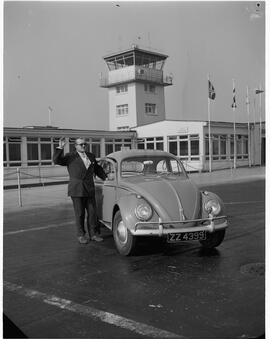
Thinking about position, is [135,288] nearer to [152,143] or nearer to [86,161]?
[152,143]

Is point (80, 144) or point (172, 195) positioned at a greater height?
point (80, 144)

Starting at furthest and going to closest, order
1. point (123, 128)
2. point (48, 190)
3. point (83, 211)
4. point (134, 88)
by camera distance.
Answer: point (48, 190), point (83, 211), point (134, 88), point (123, 128)

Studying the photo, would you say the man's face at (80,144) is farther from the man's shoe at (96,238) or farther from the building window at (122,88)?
the man's shoe at (96,238)

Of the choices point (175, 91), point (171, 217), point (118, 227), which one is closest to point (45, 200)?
point (118, 227)

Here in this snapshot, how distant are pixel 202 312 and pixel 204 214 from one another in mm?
1855

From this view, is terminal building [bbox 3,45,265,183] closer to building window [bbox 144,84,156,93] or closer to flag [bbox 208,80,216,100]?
building window [bbox 144,84,156,93]

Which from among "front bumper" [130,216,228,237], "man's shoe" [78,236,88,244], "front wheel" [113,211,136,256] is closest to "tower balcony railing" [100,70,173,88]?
"front bumper" [130,216,228,237]

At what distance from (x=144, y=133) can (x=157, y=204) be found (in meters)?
0.94

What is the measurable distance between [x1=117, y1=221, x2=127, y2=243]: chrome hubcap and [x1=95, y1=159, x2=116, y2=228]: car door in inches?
15.0

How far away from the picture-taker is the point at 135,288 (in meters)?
4.08

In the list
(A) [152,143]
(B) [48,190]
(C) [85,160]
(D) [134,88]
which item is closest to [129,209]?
(A) [152,143]

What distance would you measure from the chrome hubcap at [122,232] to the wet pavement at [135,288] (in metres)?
0.23

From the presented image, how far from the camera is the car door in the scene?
19.2 feet

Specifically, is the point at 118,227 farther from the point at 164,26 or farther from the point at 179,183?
the point at 164,26
